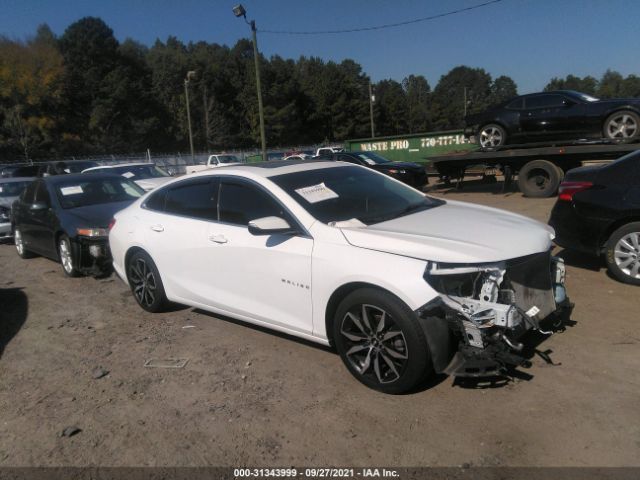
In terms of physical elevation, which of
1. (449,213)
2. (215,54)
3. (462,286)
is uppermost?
(215,54)

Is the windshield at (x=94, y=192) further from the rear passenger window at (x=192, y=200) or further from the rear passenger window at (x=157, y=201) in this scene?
the rear passenger window at (x=192, y=200)

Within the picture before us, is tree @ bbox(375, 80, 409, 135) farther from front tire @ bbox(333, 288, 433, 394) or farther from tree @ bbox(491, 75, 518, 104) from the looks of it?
front tire @ bbox(333, 288, 433, 394)

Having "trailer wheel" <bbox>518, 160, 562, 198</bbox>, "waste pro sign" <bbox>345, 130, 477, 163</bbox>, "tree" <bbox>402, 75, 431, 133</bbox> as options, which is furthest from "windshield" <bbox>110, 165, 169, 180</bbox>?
"tree" <bbox>402, 75, 431, 133</bbox>

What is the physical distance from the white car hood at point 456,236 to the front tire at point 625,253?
5.73ft

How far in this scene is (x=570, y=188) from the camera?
576 cm

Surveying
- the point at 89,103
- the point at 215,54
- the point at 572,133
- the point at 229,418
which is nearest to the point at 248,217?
the point at 229,418

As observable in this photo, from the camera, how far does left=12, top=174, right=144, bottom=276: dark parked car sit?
7086 mm

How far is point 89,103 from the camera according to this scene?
7338 cm

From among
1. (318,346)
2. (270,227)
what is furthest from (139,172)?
(270,227)

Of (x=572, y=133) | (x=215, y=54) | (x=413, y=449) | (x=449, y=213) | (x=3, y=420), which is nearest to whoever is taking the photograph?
(x=413, y=449)

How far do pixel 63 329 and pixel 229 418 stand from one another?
2.85m

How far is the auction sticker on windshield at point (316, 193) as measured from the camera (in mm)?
4094

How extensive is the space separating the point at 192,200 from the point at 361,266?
7.21ft

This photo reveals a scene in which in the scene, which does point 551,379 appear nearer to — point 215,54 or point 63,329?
point 63,329
